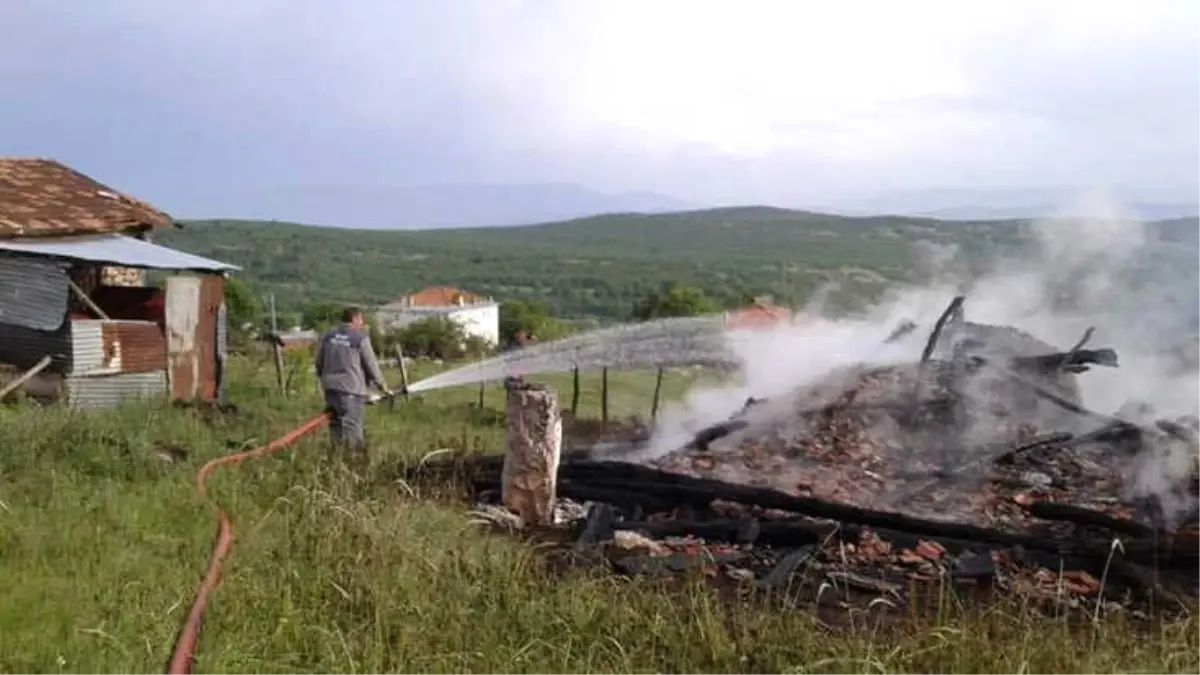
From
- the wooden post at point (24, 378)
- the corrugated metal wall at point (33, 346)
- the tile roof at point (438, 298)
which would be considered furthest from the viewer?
the tile roof at point (438, 298)

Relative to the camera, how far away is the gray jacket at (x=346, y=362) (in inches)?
430

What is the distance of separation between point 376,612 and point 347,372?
559cm

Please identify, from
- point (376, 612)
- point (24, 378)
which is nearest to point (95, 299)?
point (24, 378)

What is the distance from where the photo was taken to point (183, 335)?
55.4 ft

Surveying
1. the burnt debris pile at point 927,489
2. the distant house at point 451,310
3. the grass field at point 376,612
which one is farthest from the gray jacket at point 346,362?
the distant house at point 451,310

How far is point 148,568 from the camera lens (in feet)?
21.2

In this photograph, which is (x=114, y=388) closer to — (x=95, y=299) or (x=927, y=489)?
(x=95, y=299)

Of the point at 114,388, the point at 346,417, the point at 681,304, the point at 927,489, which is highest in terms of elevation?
the point at 346,417

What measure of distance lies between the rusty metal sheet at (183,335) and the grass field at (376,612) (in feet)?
26.8

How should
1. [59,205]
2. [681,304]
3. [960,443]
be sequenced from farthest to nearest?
[681,304], [59,205], [960,443]

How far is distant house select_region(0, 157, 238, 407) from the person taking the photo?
14.9 meters

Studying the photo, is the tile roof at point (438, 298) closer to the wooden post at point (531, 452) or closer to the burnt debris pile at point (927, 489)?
the burnt debris pile at point (927, 489)

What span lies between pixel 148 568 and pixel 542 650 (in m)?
2.45

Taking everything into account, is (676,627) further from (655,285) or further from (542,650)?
(655,285)
